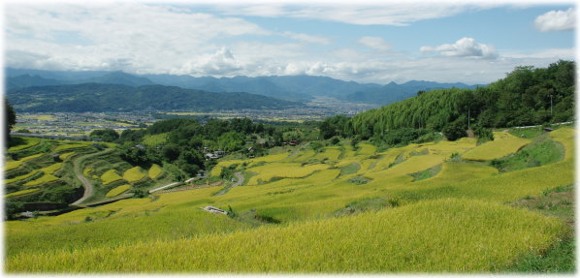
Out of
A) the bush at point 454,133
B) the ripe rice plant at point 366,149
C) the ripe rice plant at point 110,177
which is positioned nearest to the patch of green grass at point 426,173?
the bush at point 454,133

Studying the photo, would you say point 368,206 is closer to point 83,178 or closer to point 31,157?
point 83,178

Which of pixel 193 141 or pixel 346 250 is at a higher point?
pixel 346 250

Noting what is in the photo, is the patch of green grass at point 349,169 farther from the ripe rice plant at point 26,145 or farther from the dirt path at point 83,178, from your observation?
the ripe rice plant at point 26,145

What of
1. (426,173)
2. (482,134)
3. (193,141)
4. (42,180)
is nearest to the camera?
(426,173)

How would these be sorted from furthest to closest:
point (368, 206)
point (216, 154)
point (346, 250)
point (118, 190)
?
1. point (216, 154)
2. point (118, 190)
3. point (368, 206)
4. point (346, 250)

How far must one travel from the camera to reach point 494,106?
5816 centimetres

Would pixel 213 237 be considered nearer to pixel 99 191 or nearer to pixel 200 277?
pixel 200 277

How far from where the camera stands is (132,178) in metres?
50.8

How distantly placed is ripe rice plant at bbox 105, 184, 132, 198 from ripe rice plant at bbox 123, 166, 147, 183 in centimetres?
273

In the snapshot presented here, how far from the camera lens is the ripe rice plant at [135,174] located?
50450 millimetres

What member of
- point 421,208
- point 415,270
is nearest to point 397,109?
point 421,208

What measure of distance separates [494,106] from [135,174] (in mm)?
46252

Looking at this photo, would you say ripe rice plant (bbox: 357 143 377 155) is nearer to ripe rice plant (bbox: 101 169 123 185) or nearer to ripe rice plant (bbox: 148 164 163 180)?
ripe rice plant (bbox: 148 164 163 180)

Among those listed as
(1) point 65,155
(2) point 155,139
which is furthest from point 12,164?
(2) point 155,139
